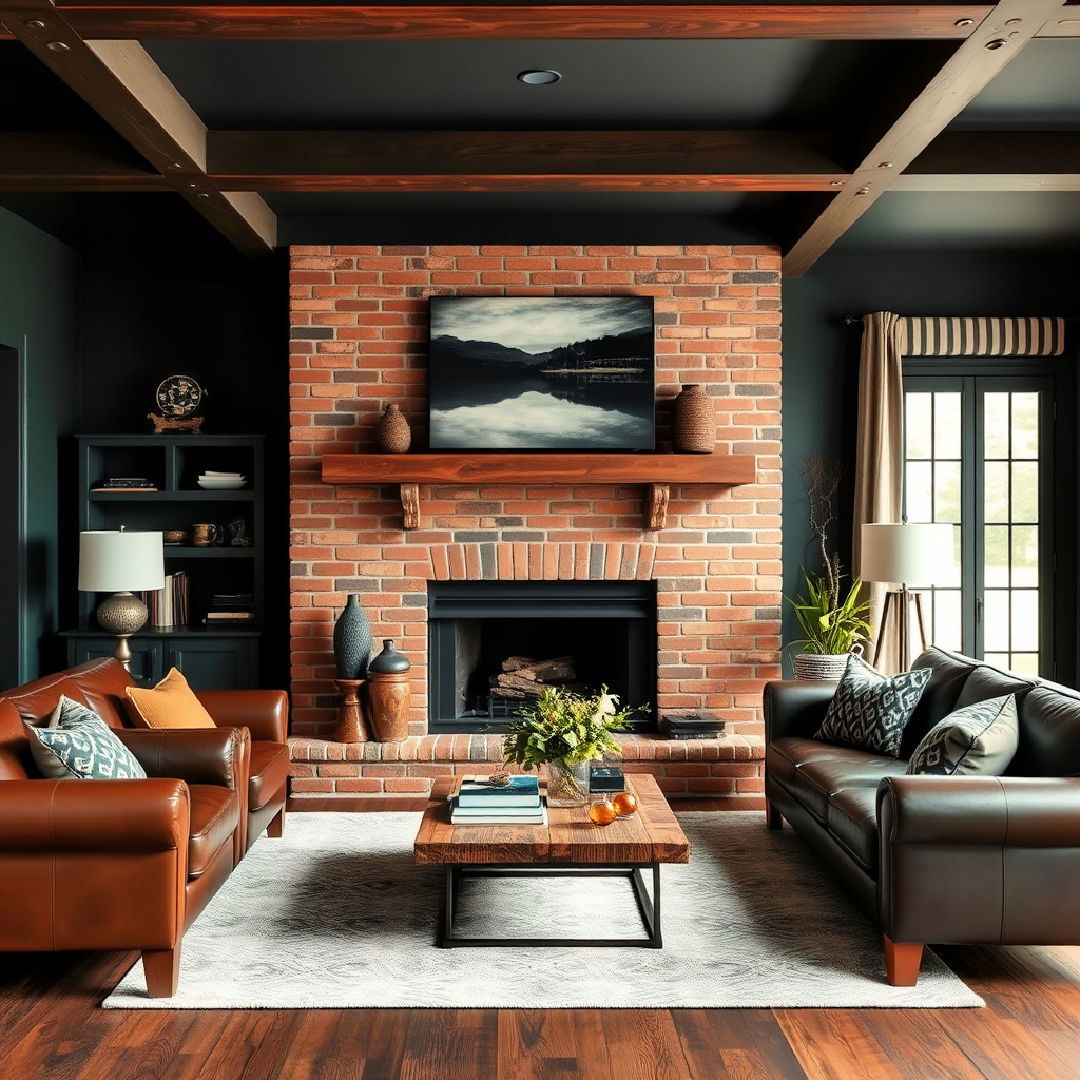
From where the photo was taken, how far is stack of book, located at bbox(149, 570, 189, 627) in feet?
18.9

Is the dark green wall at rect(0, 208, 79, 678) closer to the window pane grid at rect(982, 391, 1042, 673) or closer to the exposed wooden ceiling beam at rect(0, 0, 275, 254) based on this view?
the exposed wooden ceiling beam at rect(0, 0, 275, 254)

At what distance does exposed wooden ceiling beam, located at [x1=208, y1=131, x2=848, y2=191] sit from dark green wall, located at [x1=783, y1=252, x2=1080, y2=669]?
1875mm

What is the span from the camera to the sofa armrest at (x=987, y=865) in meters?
2.97

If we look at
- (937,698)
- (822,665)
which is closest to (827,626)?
(822,665)

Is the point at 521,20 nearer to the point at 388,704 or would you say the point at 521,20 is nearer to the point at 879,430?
the point at 388,704

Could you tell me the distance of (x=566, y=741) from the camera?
Result: 3.58 metres

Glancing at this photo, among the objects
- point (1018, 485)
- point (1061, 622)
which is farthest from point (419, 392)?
point (1061, 622)

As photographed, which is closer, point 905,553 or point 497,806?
point 497,806

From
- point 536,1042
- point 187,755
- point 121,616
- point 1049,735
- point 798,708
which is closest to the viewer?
point 536,1042

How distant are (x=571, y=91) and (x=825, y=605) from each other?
2.90m

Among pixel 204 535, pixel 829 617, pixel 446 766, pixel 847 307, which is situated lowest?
pixel 446 766

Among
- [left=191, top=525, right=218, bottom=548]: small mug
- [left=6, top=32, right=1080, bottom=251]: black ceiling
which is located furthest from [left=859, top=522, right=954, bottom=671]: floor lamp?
[left=191, top=525, right=218, bottom=548]: small mug

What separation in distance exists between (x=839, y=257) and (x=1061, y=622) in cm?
242

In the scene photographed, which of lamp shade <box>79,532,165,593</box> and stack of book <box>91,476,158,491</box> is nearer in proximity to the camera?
lamp shade <box>79,532,165,593</box>
